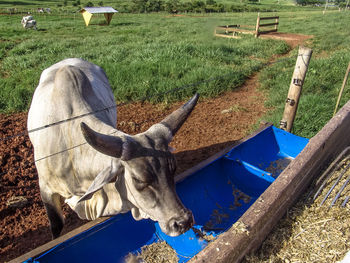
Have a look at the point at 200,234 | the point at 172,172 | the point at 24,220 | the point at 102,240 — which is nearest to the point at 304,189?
the point at 200,234

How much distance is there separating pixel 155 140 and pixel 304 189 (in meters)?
1.88

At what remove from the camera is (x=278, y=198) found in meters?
2.53

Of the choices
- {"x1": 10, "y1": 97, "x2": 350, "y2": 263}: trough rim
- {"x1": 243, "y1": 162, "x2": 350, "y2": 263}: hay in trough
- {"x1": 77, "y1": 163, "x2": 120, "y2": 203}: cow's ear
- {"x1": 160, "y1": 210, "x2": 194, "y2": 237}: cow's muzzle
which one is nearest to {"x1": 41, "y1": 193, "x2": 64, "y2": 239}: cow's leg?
{"x1": 10, "y1": 97, "x2": 350, "y2": 263}: trough rim

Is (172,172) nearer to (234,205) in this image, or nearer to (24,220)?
(234,205)

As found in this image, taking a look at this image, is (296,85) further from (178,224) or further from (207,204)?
(178,224)

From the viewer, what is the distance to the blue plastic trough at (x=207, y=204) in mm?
2727

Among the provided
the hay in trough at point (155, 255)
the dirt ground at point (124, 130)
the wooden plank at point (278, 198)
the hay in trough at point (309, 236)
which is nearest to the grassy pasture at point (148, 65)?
the dirt ground at point (124, 130)

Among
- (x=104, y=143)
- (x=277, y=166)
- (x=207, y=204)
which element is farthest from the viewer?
(x=277, y=166)

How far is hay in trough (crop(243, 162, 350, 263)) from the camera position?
7.82 ft

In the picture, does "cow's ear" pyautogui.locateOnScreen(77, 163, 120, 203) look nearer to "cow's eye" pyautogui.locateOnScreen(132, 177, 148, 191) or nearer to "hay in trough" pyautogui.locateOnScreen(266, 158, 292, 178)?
"cow's eye" pyautogui.locateOnScreen(132, 177, 148, 191)

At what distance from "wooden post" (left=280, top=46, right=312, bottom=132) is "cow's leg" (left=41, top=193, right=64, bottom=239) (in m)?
3.53

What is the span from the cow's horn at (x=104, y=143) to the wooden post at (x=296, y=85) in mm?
3306

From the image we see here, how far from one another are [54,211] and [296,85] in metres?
3.69

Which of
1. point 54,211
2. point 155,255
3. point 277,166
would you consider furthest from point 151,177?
point 277,166
